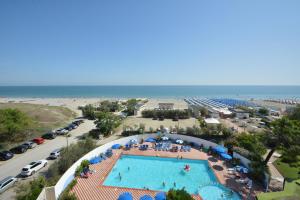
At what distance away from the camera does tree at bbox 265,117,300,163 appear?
50.0 ft

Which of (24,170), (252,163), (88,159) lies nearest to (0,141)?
(24,170)

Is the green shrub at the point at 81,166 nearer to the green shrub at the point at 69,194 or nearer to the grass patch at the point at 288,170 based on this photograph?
the green shrub at the point at 69,194

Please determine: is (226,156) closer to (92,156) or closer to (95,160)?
→ (95,160)

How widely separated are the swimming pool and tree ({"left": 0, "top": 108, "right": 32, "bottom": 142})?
43.5ft

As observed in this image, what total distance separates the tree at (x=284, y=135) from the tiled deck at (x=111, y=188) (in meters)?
4.84

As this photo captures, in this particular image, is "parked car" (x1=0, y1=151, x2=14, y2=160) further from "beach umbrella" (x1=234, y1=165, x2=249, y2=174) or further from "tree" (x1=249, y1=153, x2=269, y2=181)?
"tree" (x1=249, y1=153, x2=269, y2=181)

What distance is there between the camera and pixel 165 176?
56.2 ft

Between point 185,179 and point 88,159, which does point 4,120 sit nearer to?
point 88,159

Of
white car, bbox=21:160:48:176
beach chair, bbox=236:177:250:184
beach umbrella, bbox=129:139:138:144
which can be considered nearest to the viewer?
beach chair, bbox=236:177:250:184

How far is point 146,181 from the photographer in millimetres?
16359

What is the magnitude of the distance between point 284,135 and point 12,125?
28.6 m

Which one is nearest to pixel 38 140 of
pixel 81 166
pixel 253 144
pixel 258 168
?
pixel 81 166

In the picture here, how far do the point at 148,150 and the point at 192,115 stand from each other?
67.8ft

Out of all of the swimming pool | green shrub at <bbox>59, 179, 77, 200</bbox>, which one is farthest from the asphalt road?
the swimming pool
